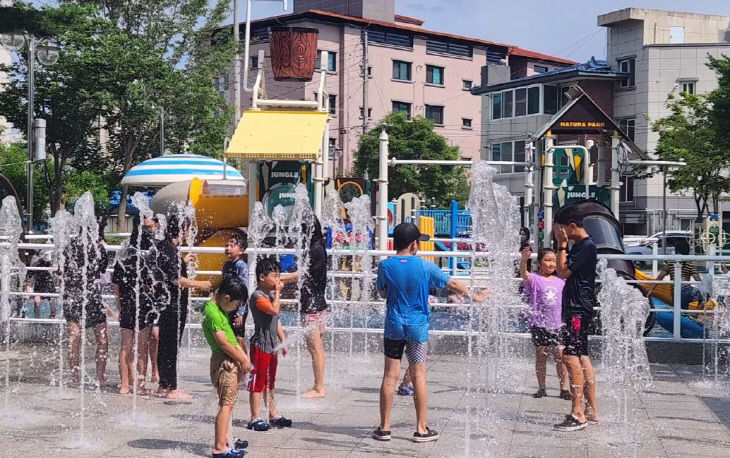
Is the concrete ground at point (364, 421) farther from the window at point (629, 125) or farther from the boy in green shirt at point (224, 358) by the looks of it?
the window at point (629, 125)

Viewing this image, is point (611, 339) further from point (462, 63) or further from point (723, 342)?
point (462, 63)

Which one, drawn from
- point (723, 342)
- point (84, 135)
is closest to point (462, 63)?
point (84, 135)

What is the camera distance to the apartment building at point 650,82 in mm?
50031

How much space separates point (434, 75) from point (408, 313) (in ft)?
193

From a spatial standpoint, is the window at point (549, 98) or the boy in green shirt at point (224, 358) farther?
the window at point (549, 98)

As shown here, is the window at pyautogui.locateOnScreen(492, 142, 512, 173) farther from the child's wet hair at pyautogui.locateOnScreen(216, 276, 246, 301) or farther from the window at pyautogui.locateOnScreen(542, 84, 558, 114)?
the child's wet hair at pyautogui.locateOnScreen(216, 276, 246, 301)

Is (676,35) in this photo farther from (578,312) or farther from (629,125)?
(578,312)

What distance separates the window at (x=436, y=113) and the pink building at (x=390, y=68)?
6 cm

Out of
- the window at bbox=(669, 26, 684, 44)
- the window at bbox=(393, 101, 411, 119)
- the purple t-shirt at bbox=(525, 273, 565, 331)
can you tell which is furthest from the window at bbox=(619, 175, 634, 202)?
the purple t-shirt at bbox=(525, 273, 565, 331)

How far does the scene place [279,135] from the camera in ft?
44.5

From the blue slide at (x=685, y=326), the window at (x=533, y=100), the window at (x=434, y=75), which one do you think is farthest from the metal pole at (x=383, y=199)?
the window at (x=434, y=75)

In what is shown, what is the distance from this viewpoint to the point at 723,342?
Answer: 11.0 meters

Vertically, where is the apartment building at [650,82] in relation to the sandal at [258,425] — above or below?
above

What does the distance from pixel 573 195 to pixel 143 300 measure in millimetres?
8591
